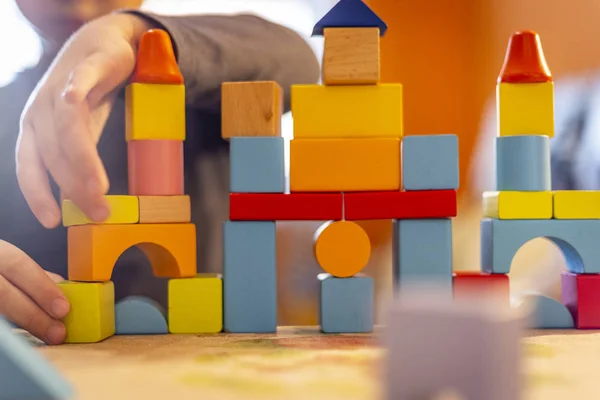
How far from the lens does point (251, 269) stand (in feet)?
2.77

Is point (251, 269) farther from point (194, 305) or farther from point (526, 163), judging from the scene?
point (526, 163)

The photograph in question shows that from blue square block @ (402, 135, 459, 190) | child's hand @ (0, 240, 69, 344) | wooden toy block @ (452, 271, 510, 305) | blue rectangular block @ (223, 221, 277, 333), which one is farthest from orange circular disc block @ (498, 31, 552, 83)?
child's hand @ (0, 240, 69, 344)

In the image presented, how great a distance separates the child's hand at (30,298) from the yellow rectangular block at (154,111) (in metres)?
0.22

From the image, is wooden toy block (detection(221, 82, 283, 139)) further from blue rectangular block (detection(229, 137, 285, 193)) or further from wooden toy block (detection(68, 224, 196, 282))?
wooden toy block (detection(68, 224, 196, 282))

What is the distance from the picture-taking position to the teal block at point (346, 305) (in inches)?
32.7

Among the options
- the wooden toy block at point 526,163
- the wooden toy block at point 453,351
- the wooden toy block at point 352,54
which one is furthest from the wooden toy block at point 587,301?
the wooden toy block at point 453,351

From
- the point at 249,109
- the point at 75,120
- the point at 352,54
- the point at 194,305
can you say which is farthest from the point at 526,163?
the point at 75,120

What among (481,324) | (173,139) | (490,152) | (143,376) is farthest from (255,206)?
(490,152)

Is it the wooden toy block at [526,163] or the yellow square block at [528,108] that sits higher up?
the yellow square block at [528,108]

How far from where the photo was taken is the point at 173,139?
87 centimetres

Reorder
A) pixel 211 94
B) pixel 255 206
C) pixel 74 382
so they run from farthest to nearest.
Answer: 1. pixel 211 94
2. pixel 255 206
3. pixel 74 382

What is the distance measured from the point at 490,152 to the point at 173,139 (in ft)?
2.94

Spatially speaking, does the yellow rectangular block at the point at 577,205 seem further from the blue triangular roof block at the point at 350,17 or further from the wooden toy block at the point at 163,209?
the wooden toy block at the point at 163,209

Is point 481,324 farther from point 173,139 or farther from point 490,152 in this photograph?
point 490,152
